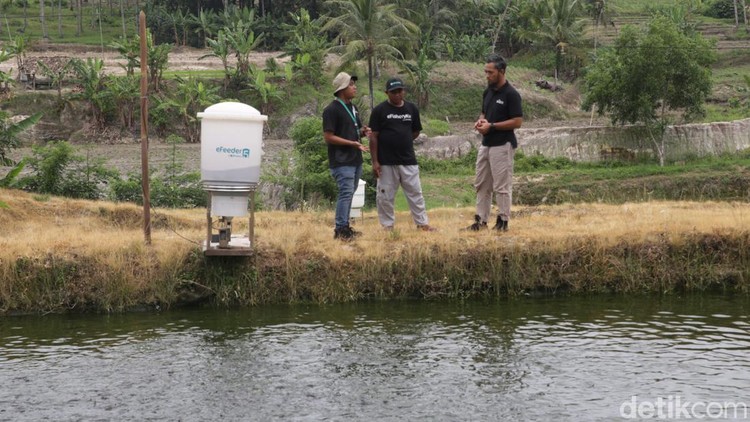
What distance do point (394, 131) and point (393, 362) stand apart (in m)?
4.35

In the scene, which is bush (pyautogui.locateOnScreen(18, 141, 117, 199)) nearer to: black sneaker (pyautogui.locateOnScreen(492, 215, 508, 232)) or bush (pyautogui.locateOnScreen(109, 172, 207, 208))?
bush (pyautogui.locateOnScreen(109, 172, 207, 208))

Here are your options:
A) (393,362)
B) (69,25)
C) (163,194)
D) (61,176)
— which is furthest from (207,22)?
(393,362)

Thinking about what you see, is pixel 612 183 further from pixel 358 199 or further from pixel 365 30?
pixel 365 30

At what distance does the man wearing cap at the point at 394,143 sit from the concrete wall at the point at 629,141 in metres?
22.6

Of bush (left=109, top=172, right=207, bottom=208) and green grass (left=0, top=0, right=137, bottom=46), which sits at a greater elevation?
green grass (left=0, top=0, right=137, bottom=46)

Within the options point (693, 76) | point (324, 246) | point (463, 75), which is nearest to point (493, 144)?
point (324, 246)

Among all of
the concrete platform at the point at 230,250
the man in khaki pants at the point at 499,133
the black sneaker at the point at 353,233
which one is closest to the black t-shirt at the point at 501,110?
the man in khaki pants at the point at 499,133

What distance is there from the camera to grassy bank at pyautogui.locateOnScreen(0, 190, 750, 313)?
12.4 metres

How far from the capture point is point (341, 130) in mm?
13172

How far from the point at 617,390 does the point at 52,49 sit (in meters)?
67.0

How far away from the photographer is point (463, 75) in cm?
6122

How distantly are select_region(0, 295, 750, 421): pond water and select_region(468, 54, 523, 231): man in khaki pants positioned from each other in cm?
161

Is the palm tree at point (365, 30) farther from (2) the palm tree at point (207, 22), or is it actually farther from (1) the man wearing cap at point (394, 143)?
(1) the man wearing cap at point (394, 143)

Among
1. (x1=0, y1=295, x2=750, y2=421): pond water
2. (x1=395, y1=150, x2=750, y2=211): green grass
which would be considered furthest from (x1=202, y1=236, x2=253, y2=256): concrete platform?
(x1=395, y1=150, x2=750, y2=211): green grass
